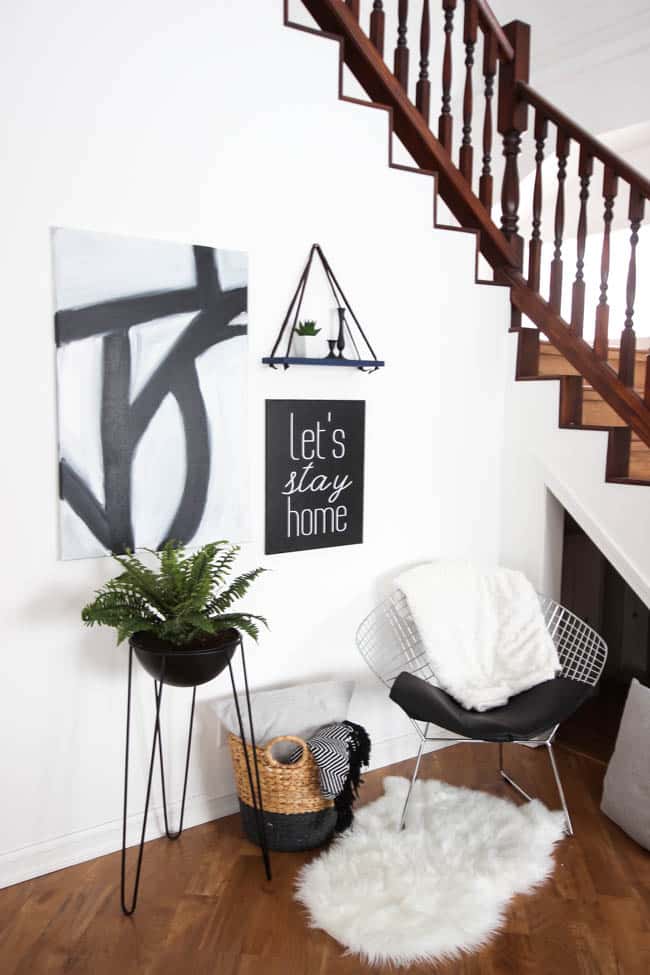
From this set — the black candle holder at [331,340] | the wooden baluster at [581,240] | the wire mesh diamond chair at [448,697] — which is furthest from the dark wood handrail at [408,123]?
the wire mesh diamond chair at [448,697]

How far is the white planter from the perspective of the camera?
2.74m

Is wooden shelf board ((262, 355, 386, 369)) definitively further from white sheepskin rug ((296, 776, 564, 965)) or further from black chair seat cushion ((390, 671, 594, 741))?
white sheepskin rug ((296, 776, 564, 965))

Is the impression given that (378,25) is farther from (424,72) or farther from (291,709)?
(291,709)

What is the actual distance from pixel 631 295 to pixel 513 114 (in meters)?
1.00

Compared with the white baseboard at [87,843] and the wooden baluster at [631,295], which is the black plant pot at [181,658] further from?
the wooden baluster at [631,295]

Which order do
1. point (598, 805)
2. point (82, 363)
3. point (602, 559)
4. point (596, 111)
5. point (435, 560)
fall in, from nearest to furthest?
point (82, 363) < point (598, 805) < point (435, 560) < point (602, 559) < point (596, 111)

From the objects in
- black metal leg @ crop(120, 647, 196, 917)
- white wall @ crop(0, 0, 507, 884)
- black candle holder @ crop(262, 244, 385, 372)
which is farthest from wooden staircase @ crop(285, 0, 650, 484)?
black metal leg @ crop(120, 647, 196, 917)

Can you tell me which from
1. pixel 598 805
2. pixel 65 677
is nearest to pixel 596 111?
pixel 598 805

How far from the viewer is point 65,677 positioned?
244 cm

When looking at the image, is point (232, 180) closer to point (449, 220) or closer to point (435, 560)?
point (449, 220)

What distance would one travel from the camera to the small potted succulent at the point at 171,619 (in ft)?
7.29

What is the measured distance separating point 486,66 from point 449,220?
2.01ft

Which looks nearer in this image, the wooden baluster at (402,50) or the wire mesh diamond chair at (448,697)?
the wire mesh diamond chair at (448,697)

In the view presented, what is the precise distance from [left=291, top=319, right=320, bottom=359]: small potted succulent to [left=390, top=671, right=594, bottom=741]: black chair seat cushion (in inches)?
45.3
